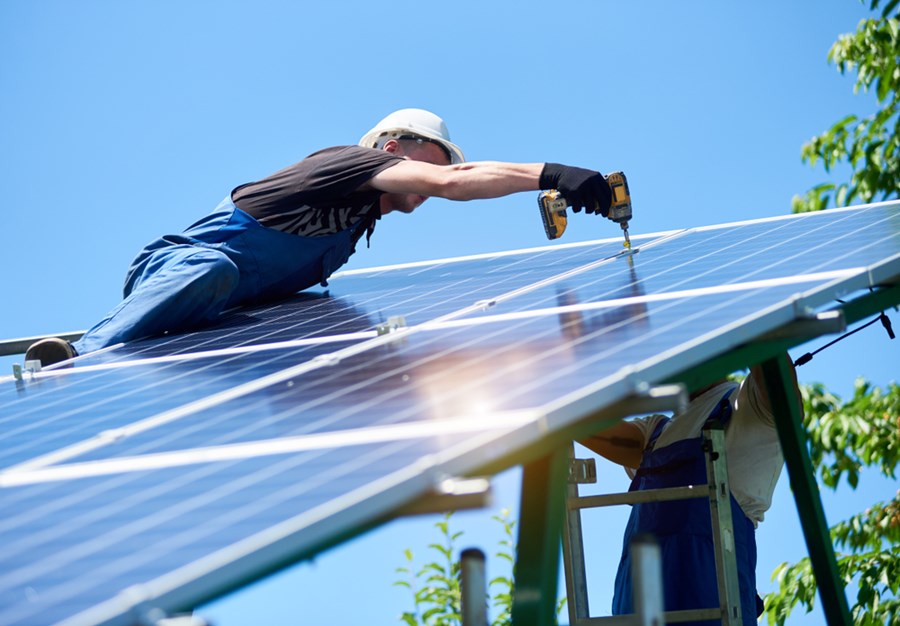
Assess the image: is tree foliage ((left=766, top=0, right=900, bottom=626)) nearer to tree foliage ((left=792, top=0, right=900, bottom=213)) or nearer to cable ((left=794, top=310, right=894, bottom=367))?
tree foliage ((left=792, top=0, right=900, bottom=213))

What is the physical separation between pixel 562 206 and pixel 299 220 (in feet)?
4.91

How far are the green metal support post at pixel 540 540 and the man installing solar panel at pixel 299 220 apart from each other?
2.94 meters

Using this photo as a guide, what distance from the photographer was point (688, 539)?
607cm

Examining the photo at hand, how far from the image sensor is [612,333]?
4164 millimetres

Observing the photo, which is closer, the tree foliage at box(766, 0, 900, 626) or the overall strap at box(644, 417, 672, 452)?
the overall strap at box(644, 417, 672, 452)

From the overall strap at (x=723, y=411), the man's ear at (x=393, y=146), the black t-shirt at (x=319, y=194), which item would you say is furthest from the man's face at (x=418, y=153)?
the overall strap at (x=723, y=411)

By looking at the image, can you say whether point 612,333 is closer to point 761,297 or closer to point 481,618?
point 761,297

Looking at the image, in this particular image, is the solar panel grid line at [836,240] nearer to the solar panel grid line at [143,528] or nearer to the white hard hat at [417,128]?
the white hard hat at [417,128]

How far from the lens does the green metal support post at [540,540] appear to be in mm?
3336

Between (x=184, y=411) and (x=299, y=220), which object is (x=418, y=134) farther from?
(x=184, y=411)

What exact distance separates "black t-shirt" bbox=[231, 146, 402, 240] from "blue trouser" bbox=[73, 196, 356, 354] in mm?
64

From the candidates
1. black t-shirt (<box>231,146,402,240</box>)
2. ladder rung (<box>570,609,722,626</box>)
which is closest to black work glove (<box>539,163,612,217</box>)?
black t-shirt (<box>231,146,402,240</box>)

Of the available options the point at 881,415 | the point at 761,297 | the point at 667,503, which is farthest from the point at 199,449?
the point at 881,415

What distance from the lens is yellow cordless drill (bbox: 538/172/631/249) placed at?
21.0 feet
